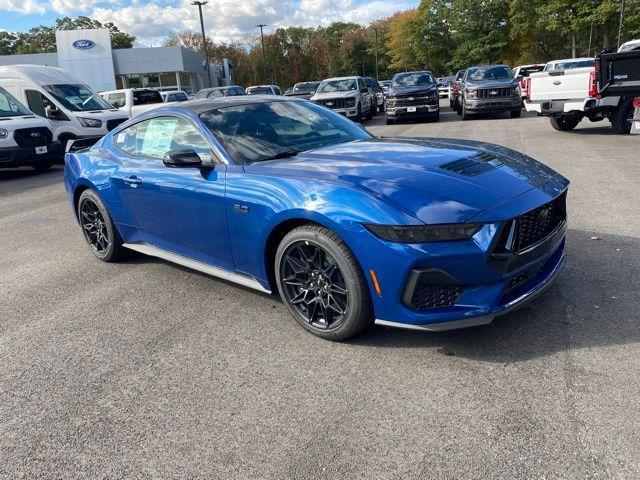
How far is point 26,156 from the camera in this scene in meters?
12.5

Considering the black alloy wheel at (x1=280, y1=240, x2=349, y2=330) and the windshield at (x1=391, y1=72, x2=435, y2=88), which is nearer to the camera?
the black alloy wheel at (x1=280, y1=240, x2=349, y2=330)

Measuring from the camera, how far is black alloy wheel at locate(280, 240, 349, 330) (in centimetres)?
326

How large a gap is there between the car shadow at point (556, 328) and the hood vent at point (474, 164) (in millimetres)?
983

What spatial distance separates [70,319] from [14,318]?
51cm

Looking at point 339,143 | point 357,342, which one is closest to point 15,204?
point 339,143

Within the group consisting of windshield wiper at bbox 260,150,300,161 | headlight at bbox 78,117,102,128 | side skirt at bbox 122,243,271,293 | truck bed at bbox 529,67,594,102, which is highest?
truck bed at bbox 529,67,594,102

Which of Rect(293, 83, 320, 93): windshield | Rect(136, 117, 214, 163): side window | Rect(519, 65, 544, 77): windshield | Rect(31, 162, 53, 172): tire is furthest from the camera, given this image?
Rect(519, 65, 544, 77): windshield

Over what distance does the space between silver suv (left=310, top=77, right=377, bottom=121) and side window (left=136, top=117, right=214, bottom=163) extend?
14711mm

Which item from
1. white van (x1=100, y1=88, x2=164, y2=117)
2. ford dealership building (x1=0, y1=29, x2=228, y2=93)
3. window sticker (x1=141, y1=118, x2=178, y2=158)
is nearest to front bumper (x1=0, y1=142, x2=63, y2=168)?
white van (x1=100, y1=88, x2=164, y2=117)

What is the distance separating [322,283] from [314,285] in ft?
0.24

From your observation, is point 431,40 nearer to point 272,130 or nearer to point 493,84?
point 493,84

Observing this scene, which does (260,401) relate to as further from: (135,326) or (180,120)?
(180,120)

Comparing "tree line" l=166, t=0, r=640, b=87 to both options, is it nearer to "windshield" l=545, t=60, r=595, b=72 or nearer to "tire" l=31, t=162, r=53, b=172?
"windshield" l=545, t=60, r=595, b=72

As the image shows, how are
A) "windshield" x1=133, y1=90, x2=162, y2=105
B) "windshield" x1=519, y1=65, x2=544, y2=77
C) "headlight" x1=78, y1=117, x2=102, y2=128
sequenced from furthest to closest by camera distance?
"windshield" x1=519, y1=65, x2=544, y2=77 → "windshield" x1=133, y1=90, x2=162, y2=105 → "headlight" x1=78, y1=117, x2=102, y2=128
